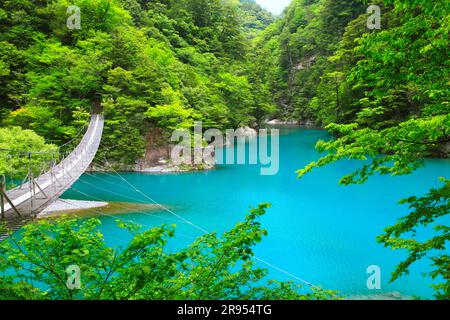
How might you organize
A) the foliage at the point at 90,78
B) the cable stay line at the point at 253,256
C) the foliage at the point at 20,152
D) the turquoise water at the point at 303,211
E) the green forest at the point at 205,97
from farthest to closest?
the foliage at the point at 90,78 < the foliage at the point at 20,152 < the turquoise water at the point at 303,211 < the cable stay line at the point at 253,256 < the green forest at the point at 205,97

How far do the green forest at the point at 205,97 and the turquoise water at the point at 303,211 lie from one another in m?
0.95

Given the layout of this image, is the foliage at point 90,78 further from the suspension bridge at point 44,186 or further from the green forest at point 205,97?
the suspension bridge at point 44,186

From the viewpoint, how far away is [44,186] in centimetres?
722

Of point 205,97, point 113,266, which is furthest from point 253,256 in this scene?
point 205,97

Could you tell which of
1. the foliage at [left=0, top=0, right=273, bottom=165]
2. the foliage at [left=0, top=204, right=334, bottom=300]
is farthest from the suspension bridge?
the foliage at [left=0, top=0, right=273, bottom=165]

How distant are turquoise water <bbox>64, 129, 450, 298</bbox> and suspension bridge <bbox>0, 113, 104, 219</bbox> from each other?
5.74ft

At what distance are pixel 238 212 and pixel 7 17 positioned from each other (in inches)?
637

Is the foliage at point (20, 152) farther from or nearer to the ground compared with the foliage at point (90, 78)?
nearer to the ground

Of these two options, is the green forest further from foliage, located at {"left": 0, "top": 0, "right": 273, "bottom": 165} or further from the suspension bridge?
the suspension bridge

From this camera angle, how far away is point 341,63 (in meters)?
27.4

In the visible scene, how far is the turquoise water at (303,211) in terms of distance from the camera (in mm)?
6668

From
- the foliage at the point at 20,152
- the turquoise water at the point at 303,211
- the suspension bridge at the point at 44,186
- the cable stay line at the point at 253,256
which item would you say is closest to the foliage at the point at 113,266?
the cable stay line at the point at 253,256

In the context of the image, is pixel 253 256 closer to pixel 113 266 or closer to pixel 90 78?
pixel 113 266

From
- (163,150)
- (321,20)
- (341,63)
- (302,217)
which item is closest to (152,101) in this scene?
(163,150)
